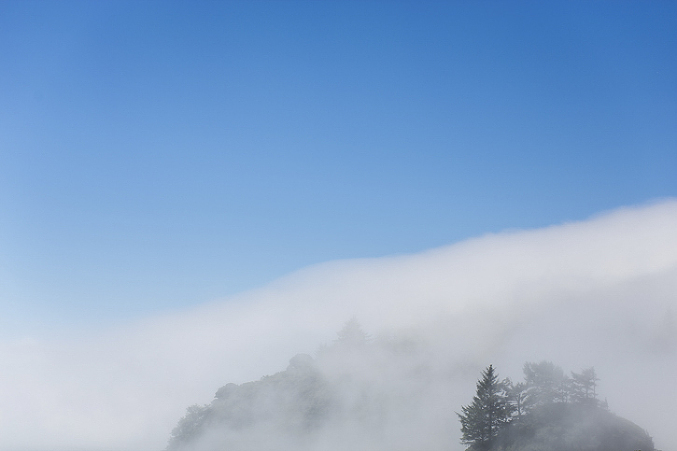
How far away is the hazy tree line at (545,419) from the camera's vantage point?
7925 centimetres

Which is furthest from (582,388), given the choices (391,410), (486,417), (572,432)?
(391,410)

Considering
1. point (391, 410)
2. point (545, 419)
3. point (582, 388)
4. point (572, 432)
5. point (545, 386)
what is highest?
point (391, 410)

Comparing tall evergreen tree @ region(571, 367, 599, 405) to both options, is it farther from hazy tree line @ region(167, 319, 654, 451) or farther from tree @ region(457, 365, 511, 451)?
tree @ region(457, 365, 511, 451)

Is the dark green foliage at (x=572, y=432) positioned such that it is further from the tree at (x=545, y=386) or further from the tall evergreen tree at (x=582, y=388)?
the tree at (x=545, y=386)

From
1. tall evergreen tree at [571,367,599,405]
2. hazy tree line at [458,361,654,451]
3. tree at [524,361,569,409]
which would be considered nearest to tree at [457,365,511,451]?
hazy tree line at [458,361,654,451]

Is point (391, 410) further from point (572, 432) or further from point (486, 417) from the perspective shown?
point (572, 432)

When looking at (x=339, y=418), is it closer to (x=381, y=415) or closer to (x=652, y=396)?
(x=381, y=415)

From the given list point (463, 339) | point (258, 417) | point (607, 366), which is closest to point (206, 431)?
point (258, 417)

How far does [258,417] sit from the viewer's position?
138m

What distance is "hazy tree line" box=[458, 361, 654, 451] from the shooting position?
7925 cm

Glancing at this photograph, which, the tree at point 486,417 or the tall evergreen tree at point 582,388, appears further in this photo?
the tall evergreen tree at point 582,388

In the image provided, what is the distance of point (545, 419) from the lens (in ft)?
273

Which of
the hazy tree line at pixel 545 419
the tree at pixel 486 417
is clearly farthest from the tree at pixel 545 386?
the tree at pixel 486 417

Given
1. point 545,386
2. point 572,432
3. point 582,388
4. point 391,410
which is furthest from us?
point 391,410
